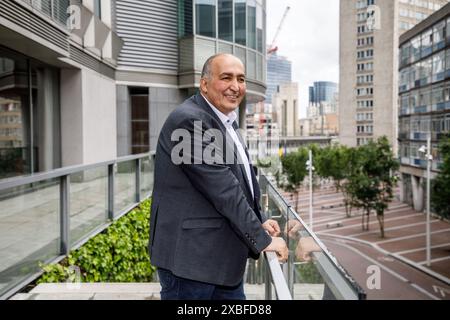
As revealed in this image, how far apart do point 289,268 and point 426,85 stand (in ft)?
135

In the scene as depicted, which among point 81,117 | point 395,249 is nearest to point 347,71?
point 395,249

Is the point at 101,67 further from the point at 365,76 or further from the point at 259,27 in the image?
the point at 365,76

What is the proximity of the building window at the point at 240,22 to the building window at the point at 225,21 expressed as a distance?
0.92 feet

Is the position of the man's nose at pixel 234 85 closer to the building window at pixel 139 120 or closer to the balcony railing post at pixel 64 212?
the balcony railing post at pixel 64 212

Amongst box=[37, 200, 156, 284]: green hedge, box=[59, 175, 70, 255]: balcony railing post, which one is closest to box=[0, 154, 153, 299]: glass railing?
box=[59, 175, 70, 255]: balcony railing post

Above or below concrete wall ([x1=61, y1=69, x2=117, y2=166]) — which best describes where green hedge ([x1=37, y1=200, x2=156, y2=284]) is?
below

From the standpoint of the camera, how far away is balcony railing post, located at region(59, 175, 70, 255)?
4.98m

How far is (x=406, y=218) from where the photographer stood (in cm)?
4272

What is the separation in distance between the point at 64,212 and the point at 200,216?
331 centimetres

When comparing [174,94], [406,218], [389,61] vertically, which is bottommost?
[406,218]

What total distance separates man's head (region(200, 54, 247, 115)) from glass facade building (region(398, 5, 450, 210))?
104ft

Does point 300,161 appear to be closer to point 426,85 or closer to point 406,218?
point 406,218

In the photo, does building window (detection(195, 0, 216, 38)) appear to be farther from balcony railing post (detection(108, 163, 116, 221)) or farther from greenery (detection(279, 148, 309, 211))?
greenery (detection(279, 148, 309, 211))

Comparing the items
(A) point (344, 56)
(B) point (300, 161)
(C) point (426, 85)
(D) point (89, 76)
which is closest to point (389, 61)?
(A) point (344, 56)
